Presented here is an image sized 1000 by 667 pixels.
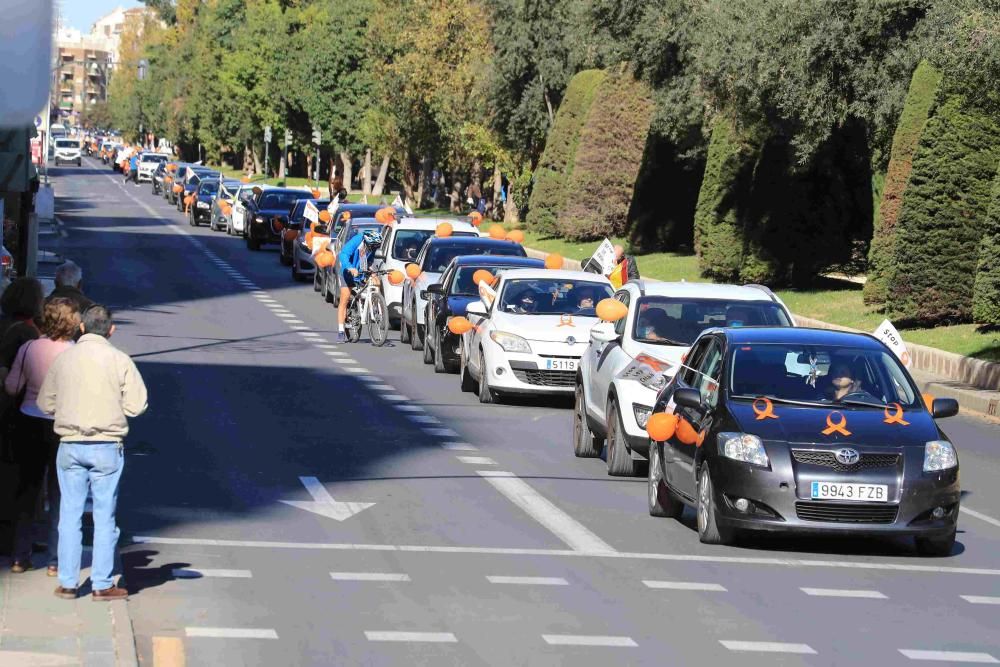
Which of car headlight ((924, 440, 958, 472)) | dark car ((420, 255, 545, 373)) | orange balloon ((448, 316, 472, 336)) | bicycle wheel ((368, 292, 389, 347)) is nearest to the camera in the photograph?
car headlight ((924, 440, 958, 472))

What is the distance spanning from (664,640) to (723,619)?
70 cm

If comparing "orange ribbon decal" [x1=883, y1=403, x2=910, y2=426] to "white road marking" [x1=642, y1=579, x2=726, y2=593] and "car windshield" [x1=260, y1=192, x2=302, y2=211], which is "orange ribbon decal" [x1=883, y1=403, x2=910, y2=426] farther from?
"car windshield" [x1=260, y1=192, x2=302, y2=211]

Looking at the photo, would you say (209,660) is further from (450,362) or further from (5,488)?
(450,362)

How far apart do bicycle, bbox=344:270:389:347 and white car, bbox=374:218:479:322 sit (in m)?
1.42

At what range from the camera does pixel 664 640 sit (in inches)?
324

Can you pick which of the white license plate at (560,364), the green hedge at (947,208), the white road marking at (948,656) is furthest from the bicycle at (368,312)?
the white road marking at (948,656)

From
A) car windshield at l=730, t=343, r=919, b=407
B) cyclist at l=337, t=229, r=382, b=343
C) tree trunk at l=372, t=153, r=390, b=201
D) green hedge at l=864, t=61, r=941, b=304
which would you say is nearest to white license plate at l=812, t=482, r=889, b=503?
car windshield at l=730, t=343, r=919, b=407

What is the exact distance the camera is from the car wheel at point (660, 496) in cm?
1261

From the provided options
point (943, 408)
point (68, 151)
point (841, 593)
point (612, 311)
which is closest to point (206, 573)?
point (841, 593)

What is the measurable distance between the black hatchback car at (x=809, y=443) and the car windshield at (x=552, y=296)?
812 cm

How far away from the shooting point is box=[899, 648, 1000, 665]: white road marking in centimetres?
800

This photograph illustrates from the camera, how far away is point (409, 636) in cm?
812

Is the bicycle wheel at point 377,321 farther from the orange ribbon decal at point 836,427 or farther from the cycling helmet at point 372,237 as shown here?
the orange ribbon decal at point 836,427

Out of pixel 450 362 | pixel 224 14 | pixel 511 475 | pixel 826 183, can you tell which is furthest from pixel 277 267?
pixel 224 14
